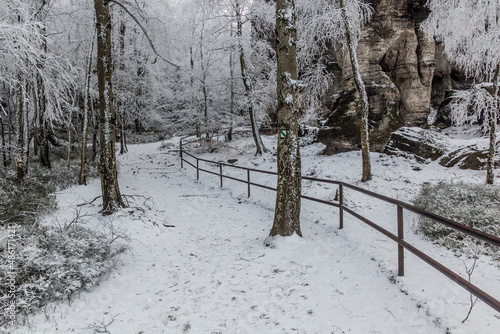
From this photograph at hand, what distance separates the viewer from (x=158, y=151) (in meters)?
22.1

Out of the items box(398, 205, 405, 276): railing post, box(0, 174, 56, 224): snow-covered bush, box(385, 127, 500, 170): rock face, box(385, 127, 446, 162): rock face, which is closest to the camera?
box(398, 205, 405, 276): railing post

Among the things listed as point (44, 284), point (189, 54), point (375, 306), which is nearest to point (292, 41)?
point (375, 306)

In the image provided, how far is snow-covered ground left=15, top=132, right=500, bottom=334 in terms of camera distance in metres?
2.88

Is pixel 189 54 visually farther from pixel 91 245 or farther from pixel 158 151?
pixel 91 245

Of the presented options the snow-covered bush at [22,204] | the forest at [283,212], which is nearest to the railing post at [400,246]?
the forest at [283,212]

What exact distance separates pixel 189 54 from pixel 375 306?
89.7 ft

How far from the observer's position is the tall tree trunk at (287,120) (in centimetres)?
482

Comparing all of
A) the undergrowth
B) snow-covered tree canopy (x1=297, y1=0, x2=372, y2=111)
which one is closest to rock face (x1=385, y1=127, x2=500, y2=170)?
snow-covered tree canopy (x1=297, y1=0, x2=372, y2=111)

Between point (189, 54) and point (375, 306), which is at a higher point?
point (189, 54)

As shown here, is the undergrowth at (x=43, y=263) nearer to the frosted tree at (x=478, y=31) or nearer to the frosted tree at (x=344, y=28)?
the frosted tree at (x=344, y=28)

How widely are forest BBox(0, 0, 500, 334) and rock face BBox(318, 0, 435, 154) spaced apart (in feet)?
0.23

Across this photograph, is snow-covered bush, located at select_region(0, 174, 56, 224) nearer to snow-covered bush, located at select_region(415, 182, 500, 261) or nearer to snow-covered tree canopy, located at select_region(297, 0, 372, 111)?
snow-covered bush, located at select_region(415, 182, 500, 261)

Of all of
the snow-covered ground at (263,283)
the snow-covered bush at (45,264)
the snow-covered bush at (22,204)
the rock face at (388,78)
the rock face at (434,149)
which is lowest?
the snow-covered ground at (263,283)

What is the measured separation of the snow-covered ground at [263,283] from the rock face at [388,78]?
5.79m
